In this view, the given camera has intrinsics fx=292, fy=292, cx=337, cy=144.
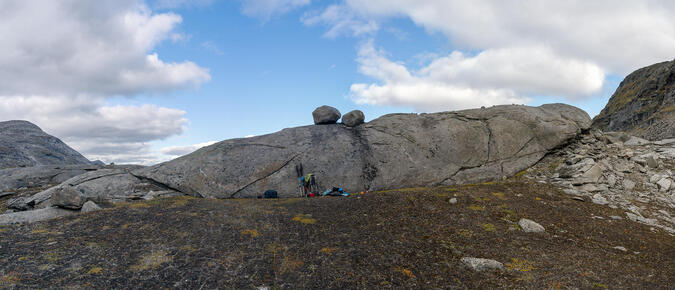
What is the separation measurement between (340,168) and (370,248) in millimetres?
9266

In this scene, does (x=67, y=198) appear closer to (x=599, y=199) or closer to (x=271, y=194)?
(x=271, y=194)

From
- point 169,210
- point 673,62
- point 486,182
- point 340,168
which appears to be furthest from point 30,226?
point 673,62

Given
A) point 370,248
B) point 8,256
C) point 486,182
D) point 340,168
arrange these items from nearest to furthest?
point 8,256 < point 370,248 < point 486,182 < point 340,168

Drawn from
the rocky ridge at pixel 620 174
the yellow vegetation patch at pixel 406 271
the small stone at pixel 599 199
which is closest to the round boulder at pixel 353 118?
the rocky ridge at pixel 620 174

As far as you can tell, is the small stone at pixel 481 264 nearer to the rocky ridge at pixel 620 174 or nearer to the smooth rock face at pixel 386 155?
the rocky ridge at pixel 620 174

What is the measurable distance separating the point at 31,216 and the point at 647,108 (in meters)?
50.4

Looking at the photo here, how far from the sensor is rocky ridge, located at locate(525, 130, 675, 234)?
1127cm

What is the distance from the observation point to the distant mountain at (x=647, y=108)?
26094mm

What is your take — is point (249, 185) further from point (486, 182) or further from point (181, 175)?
point (486, 182)

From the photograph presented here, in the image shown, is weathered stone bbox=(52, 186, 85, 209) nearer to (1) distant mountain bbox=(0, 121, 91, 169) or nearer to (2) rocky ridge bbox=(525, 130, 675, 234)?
(2) rocky ridge bbox=(525, 130, 675, 234)

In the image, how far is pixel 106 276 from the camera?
6465 millimetres

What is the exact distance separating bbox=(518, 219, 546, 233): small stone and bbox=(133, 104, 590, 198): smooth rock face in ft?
21.9

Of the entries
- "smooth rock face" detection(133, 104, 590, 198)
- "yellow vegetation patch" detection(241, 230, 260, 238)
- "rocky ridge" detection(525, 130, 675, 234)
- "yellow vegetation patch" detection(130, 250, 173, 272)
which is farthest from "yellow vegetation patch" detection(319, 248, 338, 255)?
"rocky ridge" detection(525, 130, 675, 234)

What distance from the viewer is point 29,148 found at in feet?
110
